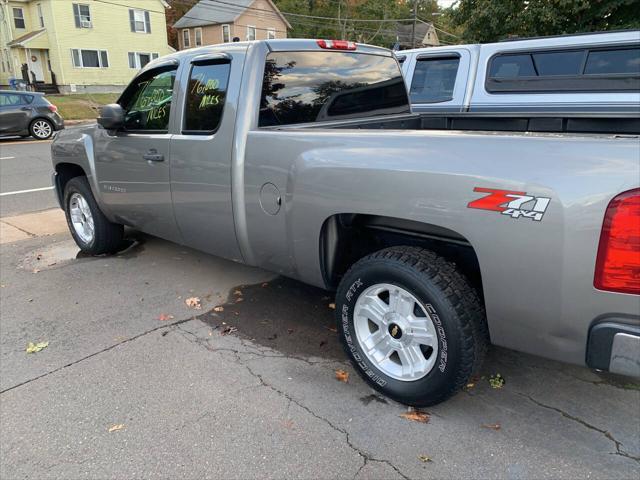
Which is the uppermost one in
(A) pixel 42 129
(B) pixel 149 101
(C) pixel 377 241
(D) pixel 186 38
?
(D) pixel 186 38

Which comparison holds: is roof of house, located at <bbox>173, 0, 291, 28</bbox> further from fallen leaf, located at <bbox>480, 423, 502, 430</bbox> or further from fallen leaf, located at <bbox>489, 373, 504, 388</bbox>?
fallen leaf, located at <bbox>480, 423, 502, 430</bbox>

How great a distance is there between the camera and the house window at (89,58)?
3170cm

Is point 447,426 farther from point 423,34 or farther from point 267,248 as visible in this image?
point 423,34

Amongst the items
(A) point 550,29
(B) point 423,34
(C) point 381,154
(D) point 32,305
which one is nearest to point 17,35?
(A) point 550,29

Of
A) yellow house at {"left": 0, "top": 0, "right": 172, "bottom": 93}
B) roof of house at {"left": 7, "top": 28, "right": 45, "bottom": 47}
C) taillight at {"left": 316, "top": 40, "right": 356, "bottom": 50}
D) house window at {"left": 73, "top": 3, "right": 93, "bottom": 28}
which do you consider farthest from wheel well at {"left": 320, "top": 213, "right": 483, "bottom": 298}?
roof of house at {"left": 7, "top": 28, "right": 45, "bottom": 47}

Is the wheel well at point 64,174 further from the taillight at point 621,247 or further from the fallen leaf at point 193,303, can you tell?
the taillight at point 621,247

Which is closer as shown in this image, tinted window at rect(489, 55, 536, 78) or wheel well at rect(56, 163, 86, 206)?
wheel well at rect(56, 163, 86, 206)

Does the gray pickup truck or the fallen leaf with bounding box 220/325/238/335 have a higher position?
the gray pickup truck

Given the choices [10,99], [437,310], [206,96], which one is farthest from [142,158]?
[10,99]

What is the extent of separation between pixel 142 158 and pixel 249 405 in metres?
2.34

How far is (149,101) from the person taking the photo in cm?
427

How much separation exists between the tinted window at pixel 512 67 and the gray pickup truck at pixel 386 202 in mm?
1446

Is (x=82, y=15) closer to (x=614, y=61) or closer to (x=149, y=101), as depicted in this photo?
(x=149, y=101)

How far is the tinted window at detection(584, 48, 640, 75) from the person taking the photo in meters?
5.13
